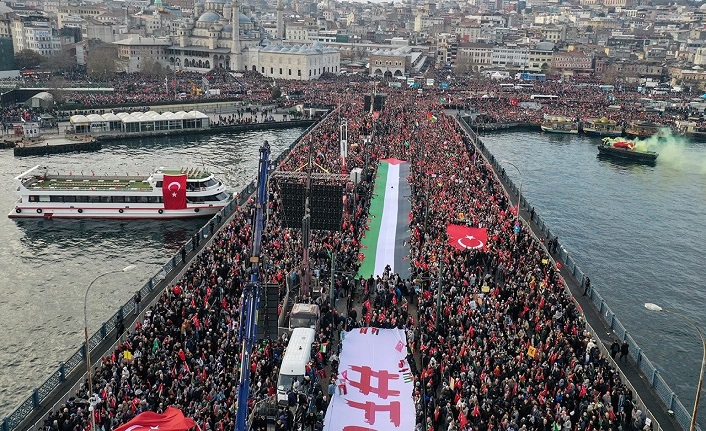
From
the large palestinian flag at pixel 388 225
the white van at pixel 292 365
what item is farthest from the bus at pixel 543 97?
the white van at pixel 292 365

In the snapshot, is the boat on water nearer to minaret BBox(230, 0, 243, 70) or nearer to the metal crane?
the metal crane

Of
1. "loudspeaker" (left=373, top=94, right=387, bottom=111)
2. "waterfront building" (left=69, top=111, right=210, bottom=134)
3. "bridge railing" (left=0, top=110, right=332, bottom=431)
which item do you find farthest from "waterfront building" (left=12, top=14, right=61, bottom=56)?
"bridge railing" (left=0, top=110, right=332, bottom=431)

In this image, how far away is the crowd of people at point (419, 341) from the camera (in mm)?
16953

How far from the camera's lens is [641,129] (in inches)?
3034

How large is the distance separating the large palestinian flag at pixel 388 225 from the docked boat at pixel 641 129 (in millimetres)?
42439

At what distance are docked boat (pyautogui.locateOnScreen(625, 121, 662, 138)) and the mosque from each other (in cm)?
5771

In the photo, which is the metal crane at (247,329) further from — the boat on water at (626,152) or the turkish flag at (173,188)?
the boat on water at (626,152)

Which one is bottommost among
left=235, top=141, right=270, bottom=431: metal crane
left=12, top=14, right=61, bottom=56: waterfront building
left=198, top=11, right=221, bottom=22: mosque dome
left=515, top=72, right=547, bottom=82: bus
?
left=235, top=141, right=270, bottom=431: metal crane

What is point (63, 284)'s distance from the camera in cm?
3022

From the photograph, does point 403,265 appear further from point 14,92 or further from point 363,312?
point 14,92

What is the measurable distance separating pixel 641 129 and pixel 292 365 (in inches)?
2741

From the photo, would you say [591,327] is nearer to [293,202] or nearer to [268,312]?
[293,202]

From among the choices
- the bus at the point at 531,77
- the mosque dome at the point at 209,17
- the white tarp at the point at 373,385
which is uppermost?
the mosque dome at the point at 209,17

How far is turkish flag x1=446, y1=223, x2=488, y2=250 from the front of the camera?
2777cm
